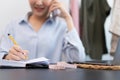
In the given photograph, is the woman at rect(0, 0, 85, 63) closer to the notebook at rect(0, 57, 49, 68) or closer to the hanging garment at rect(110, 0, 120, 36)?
the hanging garment at rect(110, 0, 120, 36)

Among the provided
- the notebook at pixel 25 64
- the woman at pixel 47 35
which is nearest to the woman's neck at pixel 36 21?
the woman at pixel 47 35

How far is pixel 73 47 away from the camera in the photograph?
1479 millimetres

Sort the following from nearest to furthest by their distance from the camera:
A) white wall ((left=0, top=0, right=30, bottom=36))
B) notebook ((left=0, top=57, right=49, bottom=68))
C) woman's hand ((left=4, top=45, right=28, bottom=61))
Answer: notebook ((left=0, top=57, right=49, bottom=68)) < woman's hand ((left=4, top=45, right=28, bottom=61)) < white wall ((left=0, top=0, right=30, bottom=36))

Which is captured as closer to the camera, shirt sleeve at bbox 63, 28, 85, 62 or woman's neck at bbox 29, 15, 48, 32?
shirt sleeve at bbox 63, 28, 85, 62

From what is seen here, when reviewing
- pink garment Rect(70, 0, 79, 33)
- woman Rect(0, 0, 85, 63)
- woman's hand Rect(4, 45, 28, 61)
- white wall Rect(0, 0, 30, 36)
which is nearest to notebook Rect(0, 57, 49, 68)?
woman's hand Rect(4, 45, 28, 61)

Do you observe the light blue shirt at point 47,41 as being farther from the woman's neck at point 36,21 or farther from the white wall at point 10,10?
the white wall at point 10,10

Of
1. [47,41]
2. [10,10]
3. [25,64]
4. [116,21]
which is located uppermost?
[10,10]

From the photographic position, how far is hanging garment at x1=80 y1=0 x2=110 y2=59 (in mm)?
1829

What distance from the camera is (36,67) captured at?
3.18 ft

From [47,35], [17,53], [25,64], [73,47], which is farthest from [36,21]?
[25,64]

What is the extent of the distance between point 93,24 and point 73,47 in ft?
1.38

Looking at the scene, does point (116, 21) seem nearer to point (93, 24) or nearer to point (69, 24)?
point (93, 24)

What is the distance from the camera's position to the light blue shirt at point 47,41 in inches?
59.1

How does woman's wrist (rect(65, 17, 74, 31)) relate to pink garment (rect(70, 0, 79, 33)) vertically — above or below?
below
